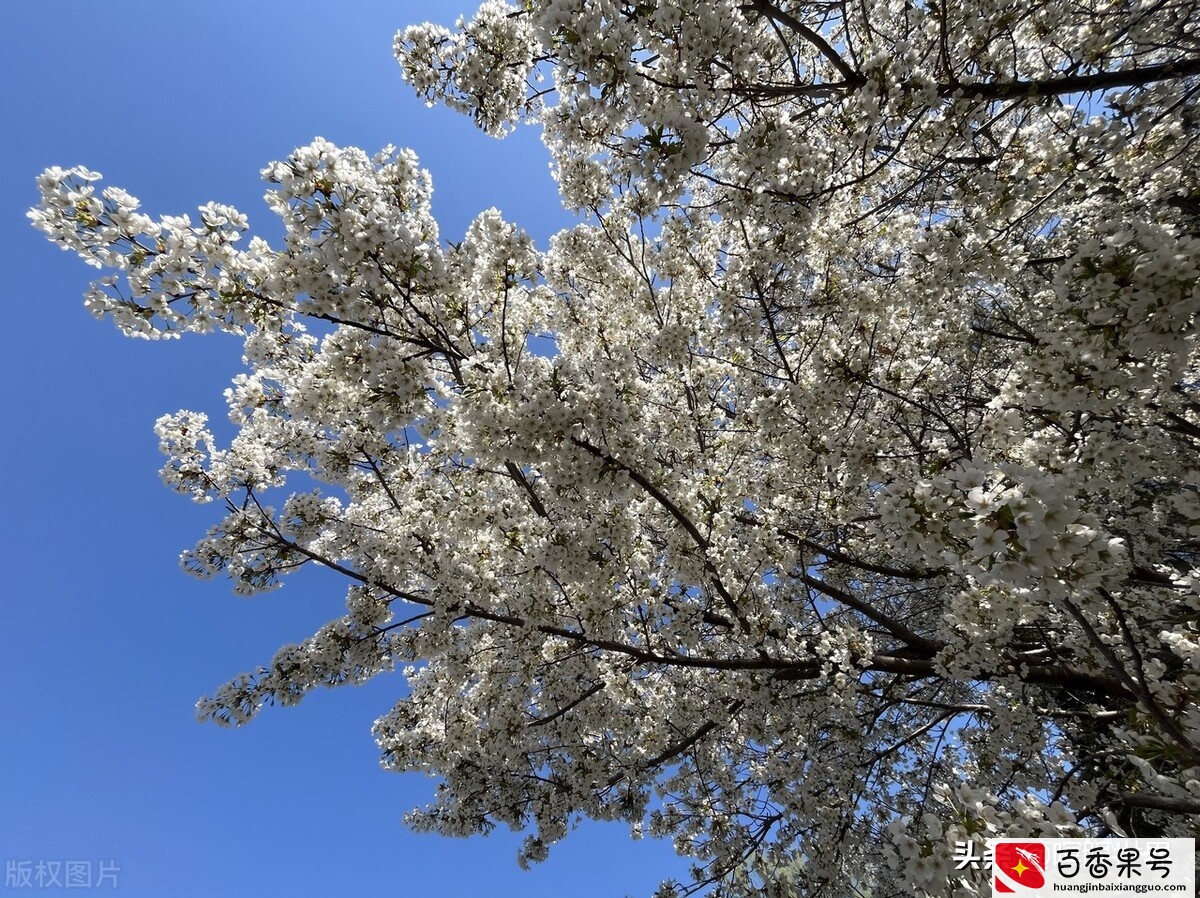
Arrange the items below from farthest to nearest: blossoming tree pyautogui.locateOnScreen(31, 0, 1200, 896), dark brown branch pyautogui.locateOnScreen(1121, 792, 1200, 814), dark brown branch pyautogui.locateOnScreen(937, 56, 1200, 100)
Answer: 1. dark brown branch pyautogui.locateOnScreen(937, 56, 1200, 100)
2. blossoming tree pyautogui.locateOnScreen(31, 0, 1200, 896)
3. dark brown branch pyautogui.locateOnScreen(1121, 792, 1200, 814)

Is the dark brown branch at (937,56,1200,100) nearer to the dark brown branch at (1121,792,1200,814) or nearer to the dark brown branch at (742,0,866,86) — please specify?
the dark brown branch at (742,0,866,86)

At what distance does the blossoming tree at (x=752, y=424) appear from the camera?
3.87 metres

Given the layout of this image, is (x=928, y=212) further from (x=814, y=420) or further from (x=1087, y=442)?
(x=1087, y=442)

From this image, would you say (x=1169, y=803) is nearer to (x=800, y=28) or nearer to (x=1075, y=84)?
(x=1075, y=84)

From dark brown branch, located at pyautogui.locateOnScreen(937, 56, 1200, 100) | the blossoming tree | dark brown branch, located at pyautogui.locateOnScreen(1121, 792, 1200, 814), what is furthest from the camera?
dark brown branch, located at pyautogui.locateOnScreen(937, 56, 1200, 100)

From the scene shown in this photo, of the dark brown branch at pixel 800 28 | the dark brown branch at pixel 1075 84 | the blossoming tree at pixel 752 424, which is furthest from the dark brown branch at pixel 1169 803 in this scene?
the dark brown branch at pixel 800 28

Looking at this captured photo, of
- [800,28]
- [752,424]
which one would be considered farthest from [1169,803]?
[800,28]

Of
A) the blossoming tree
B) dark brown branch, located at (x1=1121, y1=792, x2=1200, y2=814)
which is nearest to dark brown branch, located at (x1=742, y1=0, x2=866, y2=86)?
the blossoming tree

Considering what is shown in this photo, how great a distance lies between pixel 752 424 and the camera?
7531mm

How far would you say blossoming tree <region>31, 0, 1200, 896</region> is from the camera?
387 centimetres

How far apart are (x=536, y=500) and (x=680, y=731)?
13.6ft

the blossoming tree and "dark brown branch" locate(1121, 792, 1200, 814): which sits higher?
the blossoming tree

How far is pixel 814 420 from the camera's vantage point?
6.78m

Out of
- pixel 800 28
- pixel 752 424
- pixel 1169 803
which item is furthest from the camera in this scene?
pixel 752 424
